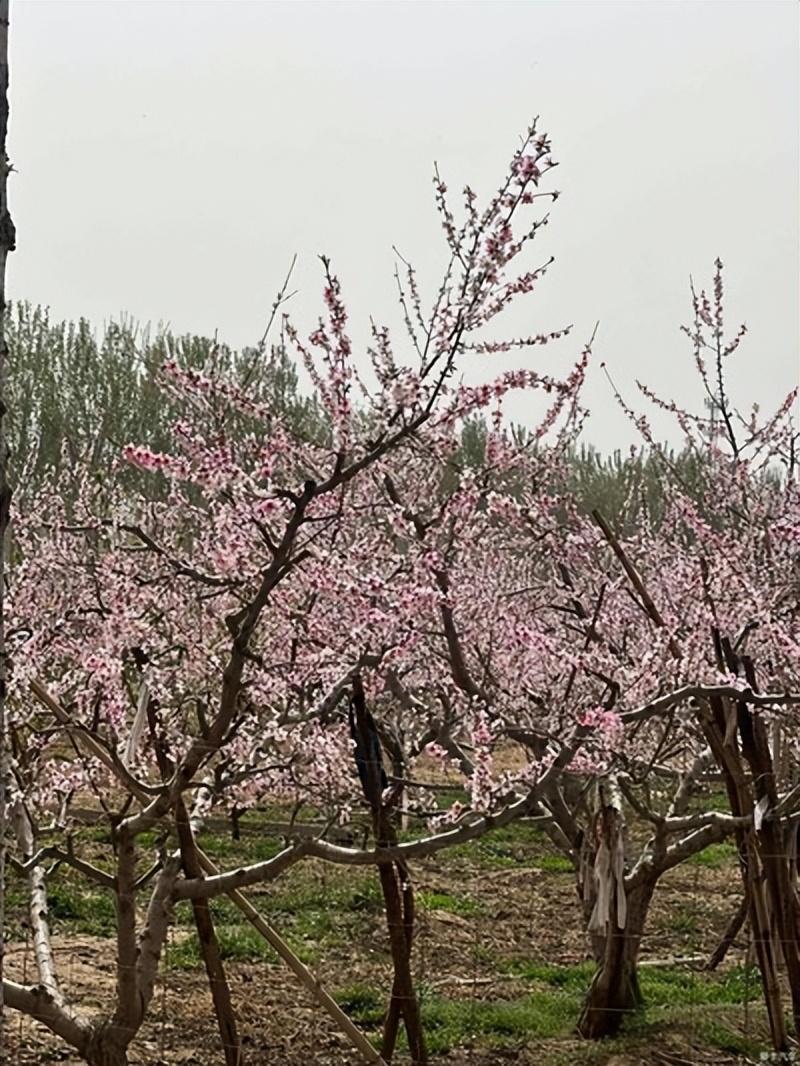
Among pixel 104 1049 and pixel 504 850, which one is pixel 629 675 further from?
pixel 504 850

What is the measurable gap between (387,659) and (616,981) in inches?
79.4

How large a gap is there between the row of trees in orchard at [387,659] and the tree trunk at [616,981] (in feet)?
0.05

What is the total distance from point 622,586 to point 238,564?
2.89 meters

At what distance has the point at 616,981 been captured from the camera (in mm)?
5246

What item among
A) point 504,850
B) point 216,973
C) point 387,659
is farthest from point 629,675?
point 504,850

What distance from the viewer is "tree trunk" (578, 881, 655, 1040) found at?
5223 millimetres

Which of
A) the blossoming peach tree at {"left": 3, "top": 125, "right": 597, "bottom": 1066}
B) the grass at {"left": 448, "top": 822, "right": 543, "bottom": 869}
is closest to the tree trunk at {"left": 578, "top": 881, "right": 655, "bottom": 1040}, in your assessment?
the blossoming peach tree at {"left": 3, "top": 125, "right": 597, "bottom": 1066}

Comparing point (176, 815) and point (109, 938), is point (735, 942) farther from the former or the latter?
point (176, 815)

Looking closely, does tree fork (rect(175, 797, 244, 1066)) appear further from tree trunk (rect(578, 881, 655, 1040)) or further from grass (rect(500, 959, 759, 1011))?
grass (rect(500, 959, 759, 1011))

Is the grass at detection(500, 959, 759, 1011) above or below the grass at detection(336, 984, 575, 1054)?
above

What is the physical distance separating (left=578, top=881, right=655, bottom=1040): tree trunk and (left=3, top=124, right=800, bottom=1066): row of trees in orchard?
0.05ft

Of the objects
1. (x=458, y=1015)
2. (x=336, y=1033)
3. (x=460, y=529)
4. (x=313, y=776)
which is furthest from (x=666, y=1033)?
(x=460, y=529)

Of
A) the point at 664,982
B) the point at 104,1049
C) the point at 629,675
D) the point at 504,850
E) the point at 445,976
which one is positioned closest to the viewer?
the point at 104,1049

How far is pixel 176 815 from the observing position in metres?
3.80
